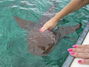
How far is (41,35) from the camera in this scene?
119 inches

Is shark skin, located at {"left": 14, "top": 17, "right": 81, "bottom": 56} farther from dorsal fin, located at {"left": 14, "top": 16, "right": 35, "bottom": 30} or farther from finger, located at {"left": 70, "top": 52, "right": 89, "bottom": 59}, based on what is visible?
finger, located at {"left": 70, "top": 52, "right": 89, "bottom": 59}

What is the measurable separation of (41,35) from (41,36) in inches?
0.8

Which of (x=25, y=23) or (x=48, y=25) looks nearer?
(x=48, y=25)

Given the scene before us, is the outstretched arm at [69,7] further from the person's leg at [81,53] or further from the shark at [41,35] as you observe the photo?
the person's leg at [81,53]

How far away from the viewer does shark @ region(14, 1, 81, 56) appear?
2.81 meters

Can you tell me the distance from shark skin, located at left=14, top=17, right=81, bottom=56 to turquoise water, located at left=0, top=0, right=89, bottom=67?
7 cm

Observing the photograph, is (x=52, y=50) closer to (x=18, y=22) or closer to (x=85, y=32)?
(x=85, y=32)

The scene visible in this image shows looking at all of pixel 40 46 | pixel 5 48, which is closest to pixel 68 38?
pixel 40 46

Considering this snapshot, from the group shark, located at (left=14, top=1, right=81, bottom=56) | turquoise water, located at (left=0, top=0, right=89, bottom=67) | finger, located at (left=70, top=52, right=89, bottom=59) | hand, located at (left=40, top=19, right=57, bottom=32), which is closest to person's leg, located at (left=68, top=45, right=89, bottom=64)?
finger, located at (left=70, top=52, right=89, bottom=59)

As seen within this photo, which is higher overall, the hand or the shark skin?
the hand

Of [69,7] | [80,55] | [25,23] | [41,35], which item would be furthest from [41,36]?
[80,55]

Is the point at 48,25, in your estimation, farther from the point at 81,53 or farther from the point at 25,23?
the point at 81,53

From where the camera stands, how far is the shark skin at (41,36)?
2.80 meters

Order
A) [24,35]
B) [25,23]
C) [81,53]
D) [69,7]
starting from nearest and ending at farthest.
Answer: [81,53]
[69,7]
[24,35]
[25,23]
